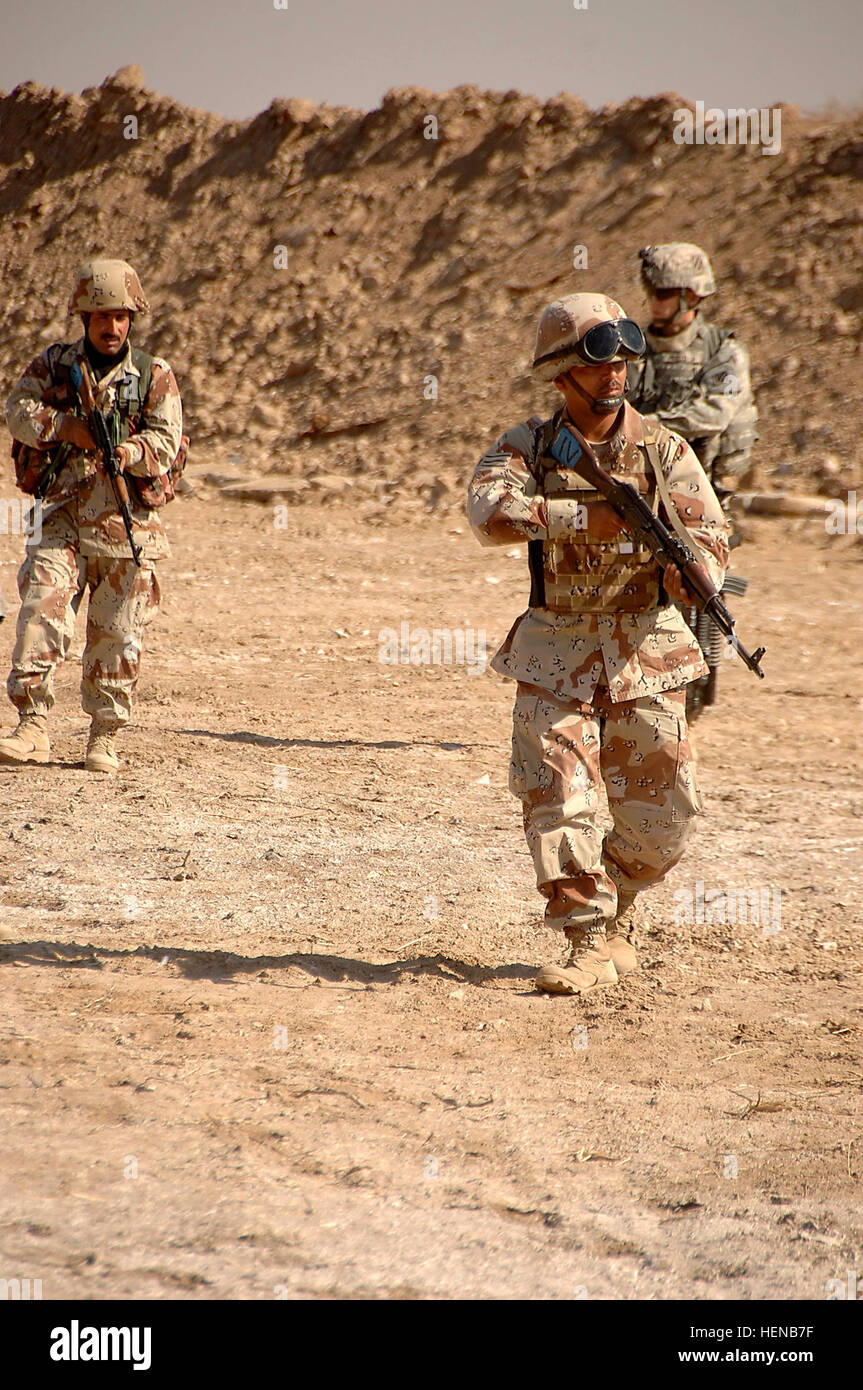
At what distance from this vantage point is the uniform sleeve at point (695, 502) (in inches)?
147

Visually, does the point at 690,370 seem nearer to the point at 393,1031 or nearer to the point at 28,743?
the point at 28,743

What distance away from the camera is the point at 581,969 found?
3.84 metres

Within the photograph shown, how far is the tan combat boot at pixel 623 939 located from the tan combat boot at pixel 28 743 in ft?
9.69

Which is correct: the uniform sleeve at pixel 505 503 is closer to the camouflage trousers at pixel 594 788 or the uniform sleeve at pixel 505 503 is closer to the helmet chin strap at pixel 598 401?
the helmet chin strap at pixel 598 401

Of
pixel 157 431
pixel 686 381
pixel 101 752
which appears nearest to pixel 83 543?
pixel 157 431

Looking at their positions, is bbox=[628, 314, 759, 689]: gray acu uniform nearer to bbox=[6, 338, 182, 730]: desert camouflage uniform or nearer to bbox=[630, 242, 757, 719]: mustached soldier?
bbox=[630, 242, 757, 719]: mustached soldier

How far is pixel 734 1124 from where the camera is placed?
3098mm

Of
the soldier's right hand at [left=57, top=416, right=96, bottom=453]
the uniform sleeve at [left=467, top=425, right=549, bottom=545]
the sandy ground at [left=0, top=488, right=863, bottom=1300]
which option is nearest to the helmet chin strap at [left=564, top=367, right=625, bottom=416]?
the uniform sleeve at [left=467, top=425, right=549, bottom=545]

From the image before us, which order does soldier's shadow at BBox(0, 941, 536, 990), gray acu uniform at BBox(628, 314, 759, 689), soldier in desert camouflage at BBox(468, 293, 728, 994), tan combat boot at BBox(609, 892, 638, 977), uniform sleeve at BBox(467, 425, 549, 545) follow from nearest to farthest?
uniform sleeve at BBox(467, 425, 549, 545) → soldier in desert camouflage at BBox(468, 293, 728, 994) → soldier's shadow at BBox(0, 941, 536, 990) → tan combat boot at BBox(609, 892, 638, 977) → gray acu uniform at BBox(628, 314, 759, 689)

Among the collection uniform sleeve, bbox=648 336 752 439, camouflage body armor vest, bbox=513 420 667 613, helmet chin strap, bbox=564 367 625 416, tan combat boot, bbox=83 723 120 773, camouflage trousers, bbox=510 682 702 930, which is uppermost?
uniform sleeve, bbox=648 336 752 439

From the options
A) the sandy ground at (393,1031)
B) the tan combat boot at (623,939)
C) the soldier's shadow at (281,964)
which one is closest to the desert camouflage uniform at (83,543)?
the sandy ground at (393,1031)

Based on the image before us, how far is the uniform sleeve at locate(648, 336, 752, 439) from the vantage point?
20.5ft

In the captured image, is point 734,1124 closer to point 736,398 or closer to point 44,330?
point 736,398

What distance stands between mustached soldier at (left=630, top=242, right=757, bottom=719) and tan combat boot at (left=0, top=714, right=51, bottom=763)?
10.0 ft
